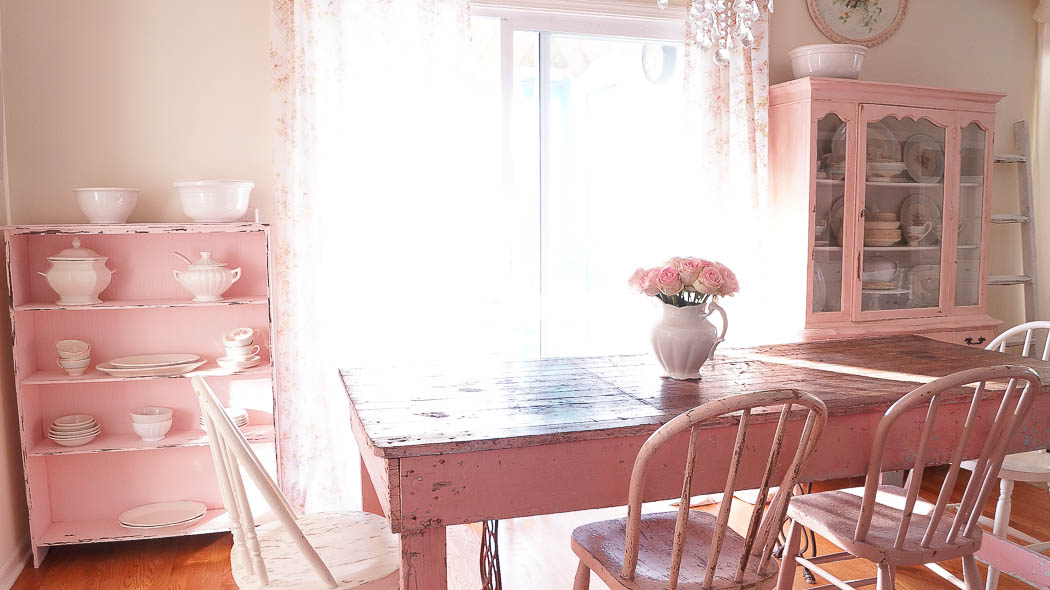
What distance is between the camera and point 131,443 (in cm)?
282

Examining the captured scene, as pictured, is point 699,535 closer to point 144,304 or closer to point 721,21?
point 721,21

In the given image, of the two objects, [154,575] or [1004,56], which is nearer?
[154,575]

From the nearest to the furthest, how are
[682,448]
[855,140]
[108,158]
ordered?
1. [682,448]
2. [108,158]
3. [855,140]

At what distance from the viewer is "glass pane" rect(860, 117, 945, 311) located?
3.45m

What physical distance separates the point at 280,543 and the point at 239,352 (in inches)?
42.9

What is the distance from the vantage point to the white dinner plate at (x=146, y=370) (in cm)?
274

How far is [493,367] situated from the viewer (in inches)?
93.2

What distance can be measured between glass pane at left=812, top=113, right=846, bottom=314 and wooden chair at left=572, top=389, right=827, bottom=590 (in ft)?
5.81

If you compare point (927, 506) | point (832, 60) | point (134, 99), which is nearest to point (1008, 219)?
point (832, 60)

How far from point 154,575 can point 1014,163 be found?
14.4 ft

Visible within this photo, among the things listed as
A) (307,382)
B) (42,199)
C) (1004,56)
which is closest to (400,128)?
(307,382)

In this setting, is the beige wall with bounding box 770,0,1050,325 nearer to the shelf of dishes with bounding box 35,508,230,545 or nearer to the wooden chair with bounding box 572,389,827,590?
the wooden chair with bounding box 572,389,827,590

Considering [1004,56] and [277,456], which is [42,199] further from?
[1004,56]

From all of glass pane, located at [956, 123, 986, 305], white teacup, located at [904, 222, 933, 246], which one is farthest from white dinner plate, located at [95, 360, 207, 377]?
glass pane, located at [956, 123, 986, 305]
